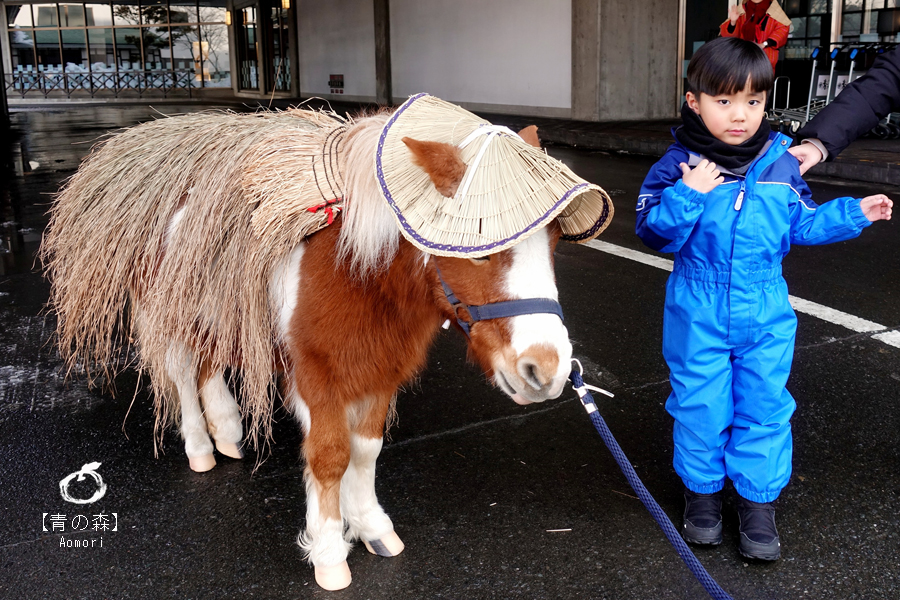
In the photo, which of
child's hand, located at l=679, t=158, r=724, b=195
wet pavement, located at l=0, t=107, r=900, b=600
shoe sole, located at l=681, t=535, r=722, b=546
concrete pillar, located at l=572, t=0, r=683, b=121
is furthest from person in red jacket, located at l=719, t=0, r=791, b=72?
shoe sole, located at l=681, t=535, r=722, b=546

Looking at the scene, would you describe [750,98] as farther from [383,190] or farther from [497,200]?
[383,190]

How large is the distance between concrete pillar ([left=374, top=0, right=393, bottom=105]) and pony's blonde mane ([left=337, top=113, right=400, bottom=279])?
2073cm

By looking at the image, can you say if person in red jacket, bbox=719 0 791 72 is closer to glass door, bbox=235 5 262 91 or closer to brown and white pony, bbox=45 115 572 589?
brown and white pony, bbox=45 115 572 589

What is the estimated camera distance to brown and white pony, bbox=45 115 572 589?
6.49 ft

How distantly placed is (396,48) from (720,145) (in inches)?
841

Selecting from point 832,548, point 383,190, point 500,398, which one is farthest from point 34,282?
point 832,548

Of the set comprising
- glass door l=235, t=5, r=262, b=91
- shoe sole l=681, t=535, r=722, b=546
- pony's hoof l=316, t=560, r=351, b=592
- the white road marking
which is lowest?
pony's hoof l=316, t=560, r=351, b=592

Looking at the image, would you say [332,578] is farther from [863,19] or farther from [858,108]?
[863,19]

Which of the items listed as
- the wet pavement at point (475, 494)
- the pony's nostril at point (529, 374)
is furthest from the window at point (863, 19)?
the pony's nostril at point (529, 374)

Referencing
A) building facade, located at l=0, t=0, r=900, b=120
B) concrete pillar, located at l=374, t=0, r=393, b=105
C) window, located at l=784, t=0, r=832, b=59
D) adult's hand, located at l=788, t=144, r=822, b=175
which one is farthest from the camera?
concrete pillar, located at l=374, t=0, r=393, b=105

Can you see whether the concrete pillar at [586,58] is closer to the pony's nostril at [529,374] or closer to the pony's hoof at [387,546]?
the pony's hoof at [387,546]

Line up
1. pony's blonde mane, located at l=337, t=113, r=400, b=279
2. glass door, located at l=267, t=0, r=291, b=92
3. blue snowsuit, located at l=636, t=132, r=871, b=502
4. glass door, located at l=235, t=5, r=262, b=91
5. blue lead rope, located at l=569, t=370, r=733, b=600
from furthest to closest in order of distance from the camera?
glass door, located at l=235, t=5, r=262, b=91
glass door, located at l=267, t=0, r=291, b=92
blue snowsuit, located at l=636, t=132, r=871, b=502
pony's blonde mane, located at l=337, t=113, r=400, b=279
blue lead rope, located at l=569, t=370, r=733, b=600

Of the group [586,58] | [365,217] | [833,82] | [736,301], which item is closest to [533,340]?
[365,217]

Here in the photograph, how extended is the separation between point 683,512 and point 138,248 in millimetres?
2269
